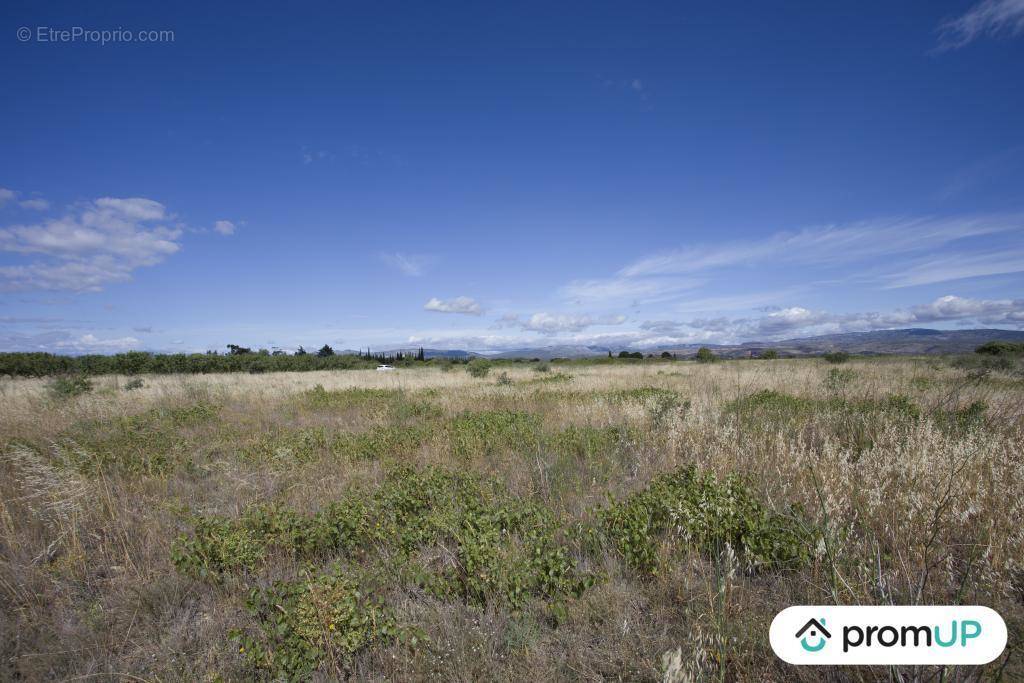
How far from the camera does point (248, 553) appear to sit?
3734mm

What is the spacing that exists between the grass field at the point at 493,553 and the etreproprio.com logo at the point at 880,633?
12cm

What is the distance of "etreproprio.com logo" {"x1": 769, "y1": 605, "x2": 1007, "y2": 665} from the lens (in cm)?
218

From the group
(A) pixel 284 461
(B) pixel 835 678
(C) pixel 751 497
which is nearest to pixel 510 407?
(A) pixel 284 461

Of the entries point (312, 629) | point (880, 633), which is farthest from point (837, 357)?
point (312, 629)

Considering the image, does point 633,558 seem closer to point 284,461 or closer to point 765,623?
point 765,623

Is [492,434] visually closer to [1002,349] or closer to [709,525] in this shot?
[709,525]

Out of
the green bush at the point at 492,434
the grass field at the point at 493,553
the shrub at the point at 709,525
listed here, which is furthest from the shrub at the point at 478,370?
the shrub at the point at 709,525

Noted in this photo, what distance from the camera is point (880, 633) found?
7.53ft

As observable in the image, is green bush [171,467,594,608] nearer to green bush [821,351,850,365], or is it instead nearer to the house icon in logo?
the house icon in logo

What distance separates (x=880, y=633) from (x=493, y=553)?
101 inches

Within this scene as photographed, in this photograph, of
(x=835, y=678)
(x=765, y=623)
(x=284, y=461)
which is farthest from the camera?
(x=284, y=461)

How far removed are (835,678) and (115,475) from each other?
28.5ft

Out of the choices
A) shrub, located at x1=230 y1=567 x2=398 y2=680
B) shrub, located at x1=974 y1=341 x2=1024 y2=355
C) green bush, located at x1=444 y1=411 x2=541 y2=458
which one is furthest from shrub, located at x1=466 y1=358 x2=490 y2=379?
shrub, located at x1=974 y1=341 x2=1024 y2=355

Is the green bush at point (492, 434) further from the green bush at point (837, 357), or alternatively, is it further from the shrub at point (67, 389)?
the green bush at point (837, 357)
